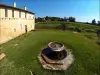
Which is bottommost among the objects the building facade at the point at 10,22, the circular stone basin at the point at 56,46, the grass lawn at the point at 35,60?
the grass lawn at the point at 35,60

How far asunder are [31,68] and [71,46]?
771cm

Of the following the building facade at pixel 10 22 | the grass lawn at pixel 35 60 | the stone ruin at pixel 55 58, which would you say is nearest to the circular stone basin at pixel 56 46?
the stone ruin at pixel 55 58

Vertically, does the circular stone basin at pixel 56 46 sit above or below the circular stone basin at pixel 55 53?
above

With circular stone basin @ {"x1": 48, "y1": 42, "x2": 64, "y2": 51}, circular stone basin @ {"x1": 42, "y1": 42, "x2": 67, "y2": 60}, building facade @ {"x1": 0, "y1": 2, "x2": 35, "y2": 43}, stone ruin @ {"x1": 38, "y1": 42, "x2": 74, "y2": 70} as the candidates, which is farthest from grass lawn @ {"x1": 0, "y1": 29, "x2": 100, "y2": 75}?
building facade @ {"x1": 0, "y1": 2, "x2": 35, "y2": 43}

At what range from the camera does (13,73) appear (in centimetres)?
1416

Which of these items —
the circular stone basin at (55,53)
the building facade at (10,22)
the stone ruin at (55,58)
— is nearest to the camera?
the stone ruin at (55,58)

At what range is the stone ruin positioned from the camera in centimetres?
1615

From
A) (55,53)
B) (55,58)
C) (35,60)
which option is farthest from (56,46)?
(35,60)

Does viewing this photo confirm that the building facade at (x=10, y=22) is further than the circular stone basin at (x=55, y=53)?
Yes

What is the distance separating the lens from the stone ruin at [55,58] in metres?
16.1

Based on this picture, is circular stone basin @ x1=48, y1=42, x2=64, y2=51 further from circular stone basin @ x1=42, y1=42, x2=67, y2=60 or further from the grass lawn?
the grass lawn

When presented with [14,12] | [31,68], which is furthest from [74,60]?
[14,12]

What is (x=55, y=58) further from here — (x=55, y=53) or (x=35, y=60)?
(x=35, y=60)

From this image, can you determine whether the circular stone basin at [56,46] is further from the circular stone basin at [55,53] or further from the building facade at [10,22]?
the building facade at [10,22]
